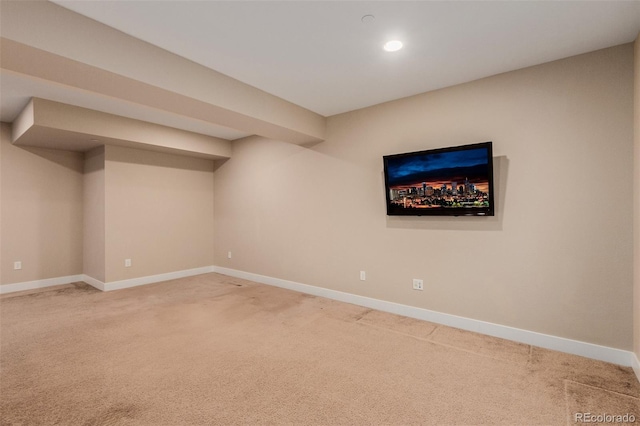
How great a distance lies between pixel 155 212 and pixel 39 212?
5.78 feet

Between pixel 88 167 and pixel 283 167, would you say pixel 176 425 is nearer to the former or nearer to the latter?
pixel 283 167

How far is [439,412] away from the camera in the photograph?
2.02 m

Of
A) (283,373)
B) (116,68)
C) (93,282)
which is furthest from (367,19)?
(93,282)

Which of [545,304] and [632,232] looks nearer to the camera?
[632,232]

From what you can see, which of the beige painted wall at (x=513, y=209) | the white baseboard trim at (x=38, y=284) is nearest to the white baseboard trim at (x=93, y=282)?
the white baseboard trim at (x=38, y=284)

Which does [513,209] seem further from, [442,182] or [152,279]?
[152,279]

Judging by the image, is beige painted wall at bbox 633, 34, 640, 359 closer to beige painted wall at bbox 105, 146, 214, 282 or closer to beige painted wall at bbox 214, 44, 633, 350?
beige painted wall at bbox 214, 44, 633, 350

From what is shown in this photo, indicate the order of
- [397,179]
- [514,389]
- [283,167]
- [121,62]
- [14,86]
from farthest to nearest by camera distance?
[283,167] → [397,179] → [14,86] → [121,62] → [514,389]

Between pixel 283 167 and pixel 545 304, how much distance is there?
3.89 metres

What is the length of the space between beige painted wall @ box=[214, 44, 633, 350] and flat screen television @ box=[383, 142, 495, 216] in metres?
0.16

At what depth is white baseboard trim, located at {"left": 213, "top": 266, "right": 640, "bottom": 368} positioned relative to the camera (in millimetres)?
2618

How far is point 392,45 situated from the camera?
8.52 ft

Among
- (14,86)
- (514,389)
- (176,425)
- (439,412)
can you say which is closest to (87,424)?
(176,425)

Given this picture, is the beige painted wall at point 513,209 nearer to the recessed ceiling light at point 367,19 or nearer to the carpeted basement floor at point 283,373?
the carpeted basement floor at point 283,373
